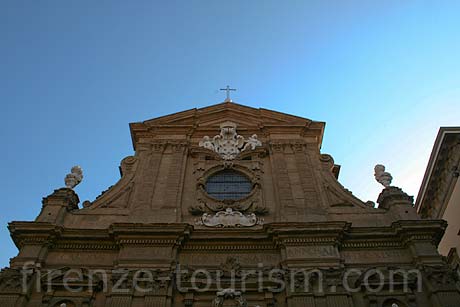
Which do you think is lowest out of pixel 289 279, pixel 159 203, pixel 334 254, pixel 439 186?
pixel 289 279

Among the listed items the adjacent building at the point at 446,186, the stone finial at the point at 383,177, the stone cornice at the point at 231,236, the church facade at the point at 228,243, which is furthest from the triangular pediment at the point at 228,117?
the stone cornice at the point at 231,236

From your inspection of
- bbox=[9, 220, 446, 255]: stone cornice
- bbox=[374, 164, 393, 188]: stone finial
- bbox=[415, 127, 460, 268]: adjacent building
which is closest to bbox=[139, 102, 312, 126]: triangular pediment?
bbox=[374, 164, 393, 188]: stone finial

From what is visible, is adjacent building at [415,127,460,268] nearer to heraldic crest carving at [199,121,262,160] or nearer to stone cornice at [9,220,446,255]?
stone cornice at [9,220,446,255]

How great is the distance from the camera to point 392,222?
1555 cm

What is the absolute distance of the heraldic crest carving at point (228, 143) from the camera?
19.5m

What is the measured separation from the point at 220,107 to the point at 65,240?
29.5ft

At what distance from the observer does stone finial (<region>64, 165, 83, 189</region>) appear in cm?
1769

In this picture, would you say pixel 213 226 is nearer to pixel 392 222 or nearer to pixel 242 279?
pixel 242 279

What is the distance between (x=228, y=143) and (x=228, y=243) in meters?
5.47

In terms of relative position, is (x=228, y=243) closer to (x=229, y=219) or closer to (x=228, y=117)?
(x=229, y=219)

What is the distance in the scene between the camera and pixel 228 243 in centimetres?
1540

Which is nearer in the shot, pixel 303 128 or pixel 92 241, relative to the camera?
pixel 92 241

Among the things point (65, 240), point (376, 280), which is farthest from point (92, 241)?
point (376, 280)

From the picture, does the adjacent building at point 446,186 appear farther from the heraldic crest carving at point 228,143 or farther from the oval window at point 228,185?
the oval window at point 228,185
